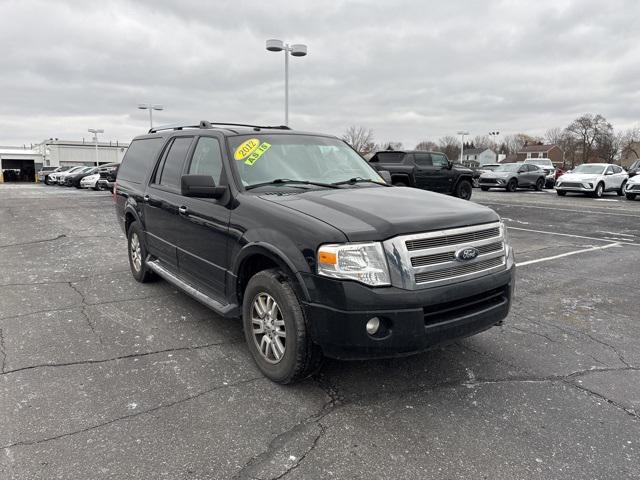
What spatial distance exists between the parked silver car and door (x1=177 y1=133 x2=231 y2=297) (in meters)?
22.3

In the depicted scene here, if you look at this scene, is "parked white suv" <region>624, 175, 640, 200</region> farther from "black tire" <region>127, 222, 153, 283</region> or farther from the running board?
the running board

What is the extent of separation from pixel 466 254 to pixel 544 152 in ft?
387

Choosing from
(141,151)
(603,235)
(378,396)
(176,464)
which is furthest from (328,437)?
(603,235)

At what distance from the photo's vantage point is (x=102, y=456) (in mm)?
2490

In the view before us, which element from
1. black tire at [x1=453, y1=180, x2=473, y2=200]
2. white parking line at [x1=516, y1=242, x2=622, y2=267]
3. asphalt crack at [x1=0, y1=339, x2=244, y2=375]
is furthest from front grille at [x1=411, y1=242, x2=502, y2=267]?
black tire at [x1=453, y1=180, x2=473, y2=200]

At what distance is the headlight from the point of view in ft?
9.14

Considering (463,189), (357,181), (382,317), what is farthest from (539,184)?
(382,317)

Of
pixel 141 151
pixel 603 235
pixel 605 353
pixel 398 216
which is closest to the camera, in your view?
pixel 398 216

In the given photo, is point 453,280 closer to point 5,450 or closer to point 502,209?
point 5,450

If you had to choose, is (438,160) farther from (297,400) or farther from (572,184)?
(297,400)

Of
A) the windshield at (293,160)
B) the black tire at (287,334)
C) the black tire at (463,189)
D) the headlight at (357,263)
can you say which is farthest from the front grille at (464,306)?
the black tire at (463,189)

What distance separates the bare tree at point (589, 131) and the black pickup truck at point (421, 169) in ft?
243

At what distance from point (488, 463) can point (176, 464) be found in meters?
1.67

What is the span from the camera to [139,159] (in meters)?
5.78
